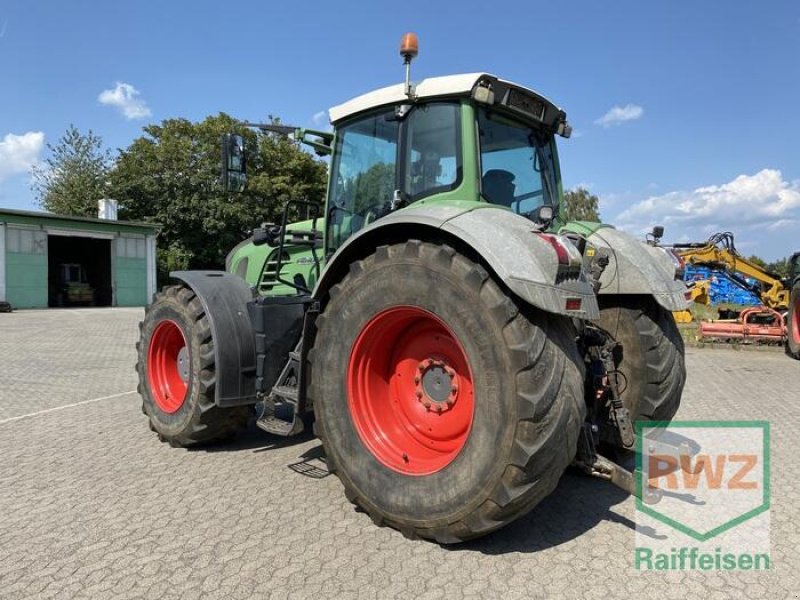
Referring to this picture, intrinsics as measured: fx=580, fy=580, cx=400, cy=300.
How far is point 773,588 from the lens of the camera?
2652mm

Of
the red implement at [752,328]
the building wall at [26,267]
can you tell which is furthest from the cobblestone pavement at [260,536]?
the building wall at [26,267]

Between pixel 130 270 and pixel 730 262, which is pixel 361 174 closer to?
pixel 730 262

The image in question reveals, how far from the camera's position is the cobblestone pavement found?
8.70 ft

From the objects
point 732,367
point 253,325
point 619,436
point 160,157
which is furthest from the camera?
point 160,157

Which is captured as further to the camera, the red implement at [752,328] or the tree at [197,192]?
the tree at [197,192]

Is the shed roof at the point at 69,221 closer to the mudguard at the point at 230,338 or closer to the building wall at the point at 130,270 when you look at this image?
the building wall at the point at 130,270

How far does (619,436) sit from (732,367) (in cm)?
739

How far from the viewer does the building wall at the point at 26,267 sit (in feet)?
76.5

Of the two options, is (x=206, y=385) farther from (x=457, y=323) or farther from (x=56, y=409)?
(x=56, y=409)

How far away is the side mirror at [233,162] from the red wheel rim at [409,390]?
82.6 inches

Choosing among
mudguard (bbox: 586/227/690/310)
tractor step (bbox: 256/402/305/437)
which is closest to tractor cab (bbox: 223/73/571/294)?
mudguard (bbox: 586/227/690/310)

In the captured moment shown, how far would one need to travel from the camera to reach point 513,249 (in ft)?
9.15

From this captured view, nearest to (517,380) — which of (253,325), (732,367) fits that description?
(253,325)

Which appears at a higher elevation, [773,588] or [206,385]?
[206,385]
